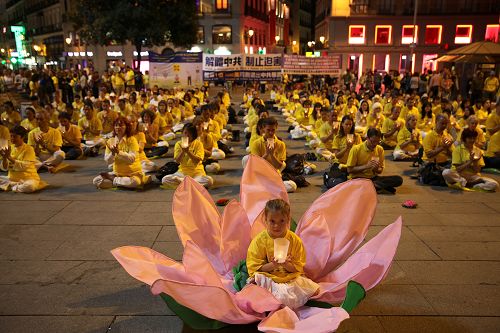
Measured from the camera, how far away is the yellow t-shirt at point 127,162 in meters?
7.36

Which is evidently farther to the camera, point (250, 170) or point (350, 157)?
point (350, 157)

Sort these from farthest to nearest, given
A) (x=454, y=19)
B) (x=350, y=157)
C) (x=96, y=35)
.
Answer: (x=454, y=19)
(x=96, y=35)
(x=350, y=157)

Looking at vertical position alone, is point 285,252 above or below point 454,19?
below

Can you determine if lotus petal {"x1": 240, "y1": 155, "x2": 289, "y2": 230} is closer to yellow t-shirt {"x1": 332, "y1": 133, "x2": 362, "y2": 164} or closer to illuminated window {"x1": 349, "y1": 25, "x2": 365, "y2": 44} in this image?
yellow t-shirt {"x1": 332, "y1": 133, "x2": 362, "y2": 164}

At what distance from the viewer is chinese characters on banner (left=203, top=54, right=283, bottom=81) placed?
15969mm

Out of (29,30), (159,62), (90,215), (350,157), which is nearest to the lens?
(90,215)

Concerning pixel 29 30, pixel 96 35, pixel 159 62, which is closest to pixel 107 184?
pixel 159 62

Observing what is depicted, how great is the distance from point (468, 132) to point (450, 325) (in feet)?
14.5

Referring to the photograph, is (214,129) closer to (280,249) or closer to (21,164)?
(21,164)

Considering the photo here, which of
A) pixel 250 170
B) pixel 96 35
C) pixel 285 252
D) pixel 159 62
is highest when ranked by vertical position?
pixel 96 35

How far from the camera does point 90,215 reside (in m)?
6.14

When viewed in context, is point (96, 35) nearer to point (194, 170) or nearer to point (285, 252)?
point (194, 170)

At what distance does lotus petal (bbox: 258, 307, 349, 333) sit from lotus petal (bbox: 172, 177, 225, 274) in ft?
3.21

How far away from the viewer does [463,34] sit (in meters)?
36.0
